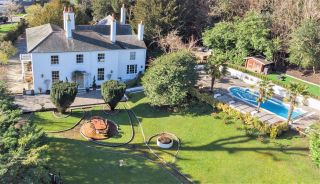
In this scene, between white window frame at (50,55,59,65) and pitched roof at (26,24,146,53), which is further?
white window frame at (50,55,59,65)

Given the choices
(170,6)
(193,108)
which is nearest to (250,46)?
(170,6)

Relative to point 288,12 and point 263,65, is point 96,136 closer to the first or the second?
point 263,65

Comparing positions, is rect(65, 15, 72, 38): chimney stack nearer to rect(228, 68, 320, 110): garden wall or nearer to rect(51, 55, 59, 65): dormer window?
rect(51, 55, 59, 65): dormer window

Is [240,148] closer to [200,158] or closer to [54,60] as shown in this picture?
[200,158]

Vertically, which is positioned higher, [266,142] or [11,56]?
[11,56]

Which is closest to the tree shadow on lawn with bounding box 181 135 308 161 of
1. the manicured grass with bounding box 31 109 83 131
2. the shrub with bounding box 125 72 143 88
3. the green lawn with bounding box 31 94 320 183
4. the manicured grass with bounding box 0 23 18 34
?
the green lawn with bounding box 31 94 320 183

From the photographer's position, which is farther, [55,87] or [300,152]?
[55,87]

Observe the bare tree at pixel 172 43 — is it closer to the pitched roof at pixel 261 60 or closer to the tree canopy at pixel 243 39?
the tree canopy at pixel 243 39
